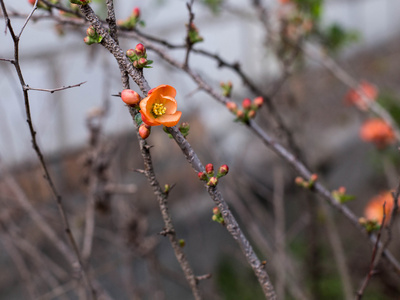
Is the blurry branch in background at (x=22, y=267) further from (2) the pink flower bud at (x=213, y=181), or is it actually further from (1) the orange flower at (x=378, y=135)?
(1) the orange flower at (x=378, y=135)

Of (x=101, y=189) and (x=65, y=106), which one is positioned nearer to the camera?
(x=101, y=189)

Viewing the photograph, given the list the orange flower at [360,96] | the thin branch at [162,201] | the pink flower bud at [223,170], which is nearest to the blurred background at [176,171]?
the orange flower at [360,96]

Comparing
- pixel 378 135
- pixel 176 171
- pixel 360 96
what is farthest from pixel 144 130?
pixel 176 171

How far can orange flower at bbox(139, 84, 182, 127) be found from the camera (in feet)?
1.72

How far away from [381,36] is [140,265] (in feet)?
16.0

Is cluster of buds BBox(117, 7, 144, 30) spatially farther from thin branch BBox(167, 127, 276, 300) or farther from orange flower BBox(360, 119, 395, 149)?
orange flower BBox(360, 119, 395, 149)

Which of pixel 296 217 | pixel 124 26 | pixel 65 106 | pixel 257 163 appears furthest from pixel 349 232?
pixel 124 26

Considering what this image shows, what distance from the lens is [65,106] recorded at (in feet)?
8.55

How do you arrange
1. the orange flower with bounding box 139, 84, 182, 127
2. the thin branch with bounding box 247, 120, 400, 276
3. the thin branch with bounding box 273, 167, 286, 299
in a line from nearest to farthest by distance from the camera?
the orange flower with bounding box 139, 84, 182, 127 < the thin branch with bounding box 247, 120, 400, 276 < the thin branch with bounding box 273, 167, 286, 299

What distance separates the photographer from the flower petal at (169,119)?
1.76 ft

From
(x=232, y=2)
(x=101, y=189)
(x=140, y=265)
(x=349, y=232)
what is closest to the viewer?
(x=101, y=189)

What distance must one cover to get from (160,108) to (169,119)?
2 centimetres

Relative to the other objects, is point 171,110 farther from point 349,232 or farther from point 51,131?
point 349,232

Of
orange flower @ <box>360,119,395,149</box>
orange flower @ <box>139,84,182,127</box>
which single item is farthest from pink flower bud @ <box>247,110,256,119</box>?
orange flower @ <box>360,119,395,149</box>
